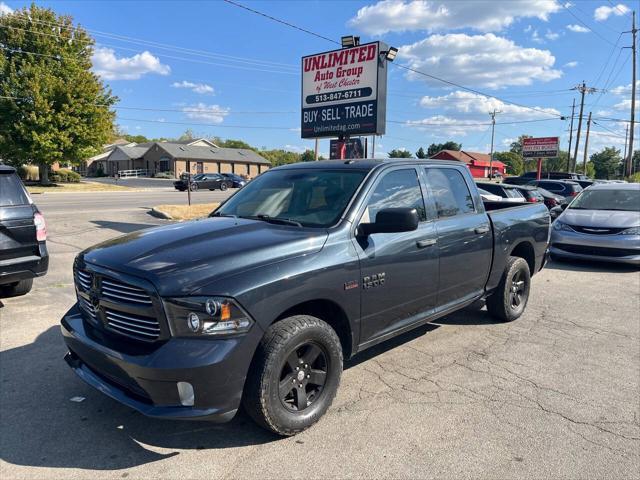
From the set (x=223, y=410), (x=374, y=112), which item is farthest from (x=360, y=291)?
(x=374, y=112)

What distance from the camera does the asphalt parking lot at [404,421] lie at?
9.60 ft

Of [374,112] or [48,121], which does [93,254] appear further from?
[48,121]

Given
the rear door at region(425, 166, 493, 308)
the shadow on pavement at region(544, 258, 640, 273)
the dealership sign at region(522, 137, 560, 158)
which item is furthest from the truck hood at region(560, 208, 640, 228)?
the dealership sign at region(522, 137, 560, 158)

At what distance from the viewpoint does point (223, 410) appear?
2.82 m

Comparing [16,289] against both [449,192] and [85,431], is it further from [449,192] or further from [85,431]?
[449,192]

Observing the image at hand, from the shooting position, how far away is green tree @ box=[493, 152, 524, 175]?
11804cm

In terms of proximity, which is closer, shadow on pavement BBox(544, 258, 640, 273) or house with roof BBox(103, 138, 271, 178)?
shadow on pavement BBox(544, 258, 640, 273)

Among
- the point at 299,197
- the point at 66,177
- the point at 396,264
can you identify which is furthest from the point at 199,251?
the point at 66,177

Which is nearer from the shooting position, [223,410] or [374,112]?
[223,410]

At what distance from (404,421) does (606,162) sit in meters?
115

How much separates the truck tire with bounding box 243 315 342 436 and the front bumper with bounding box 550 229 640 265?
25.5 ft

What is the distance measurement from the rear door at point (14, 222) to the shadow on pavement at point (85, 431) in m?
1.94

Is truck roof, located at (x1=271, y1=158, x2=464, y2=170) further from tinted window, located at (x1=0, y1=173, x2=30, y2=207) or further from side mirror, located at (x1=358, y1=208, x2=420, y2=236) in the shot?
tinted window, located at (x1=0, y1=173, x2=30, y2=207)

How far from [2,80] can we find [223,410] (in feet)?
133
